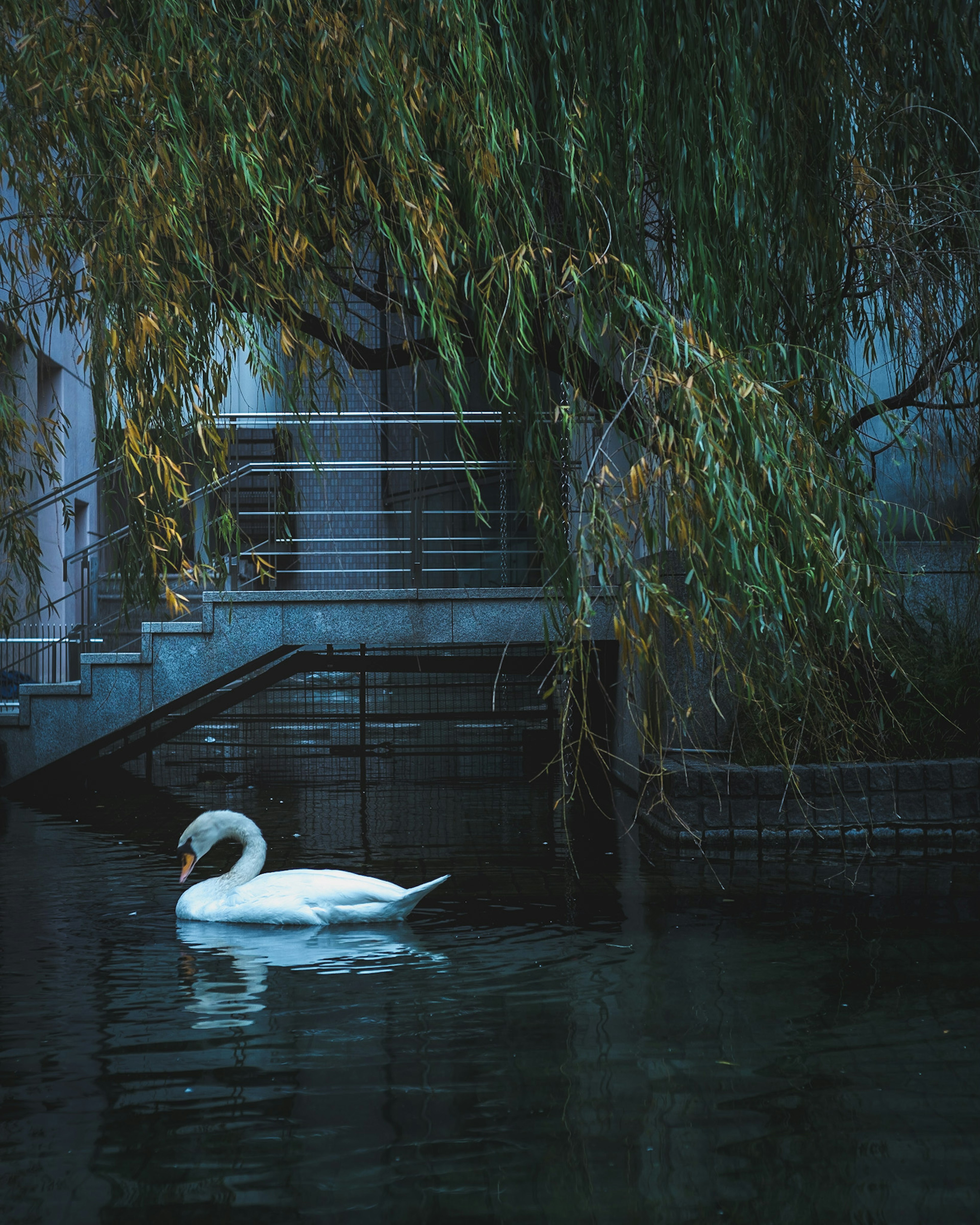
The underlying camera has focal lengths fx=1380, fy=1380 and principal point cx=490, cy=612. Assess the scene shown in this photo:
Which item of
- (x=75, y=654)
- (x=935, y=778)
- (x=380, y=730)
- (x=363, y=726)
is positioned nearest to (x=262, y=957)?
(x=935, y=778)


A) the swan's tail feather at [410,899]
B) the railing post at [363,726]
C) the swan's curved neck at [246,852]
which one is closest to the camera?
the swan's tail feather at [410,899]

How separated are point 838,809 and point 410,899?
134 inches

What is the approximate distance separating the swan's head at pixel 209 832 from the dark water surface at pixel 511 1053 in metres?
0.30

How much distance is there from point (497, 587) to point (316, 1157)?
314 inches

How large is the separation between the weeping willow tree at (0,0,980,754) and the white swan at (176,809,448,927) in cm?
161

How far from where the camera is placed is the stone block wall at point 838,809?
8945mm

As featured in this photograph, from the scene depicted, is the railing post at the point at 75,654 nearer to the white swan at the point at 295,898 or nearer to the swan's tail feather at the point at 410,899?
the white swan at the point at 295,898

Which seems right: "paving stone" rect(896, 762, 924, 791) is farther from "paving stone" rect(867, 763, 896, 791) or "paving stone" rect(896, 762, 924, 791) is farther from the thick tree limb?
the thick tree limb

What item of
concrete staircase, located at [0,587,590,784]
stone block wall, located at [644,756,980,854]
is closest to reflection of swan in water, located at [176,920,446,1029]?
stone block wall, located at [644,756,980,854]

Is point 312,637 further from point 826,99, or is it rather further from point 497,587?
point 826,99

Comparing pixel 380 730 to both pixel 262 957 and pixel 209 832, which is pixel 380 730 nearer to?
pixel 209 832

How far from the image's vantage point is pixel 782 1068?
179 inches

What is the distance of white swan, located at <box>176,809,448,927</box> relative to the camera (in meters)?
6.90

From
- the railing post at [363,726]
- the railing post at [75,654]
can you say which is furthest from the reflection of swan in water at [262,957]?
the railing post at [363,726]
